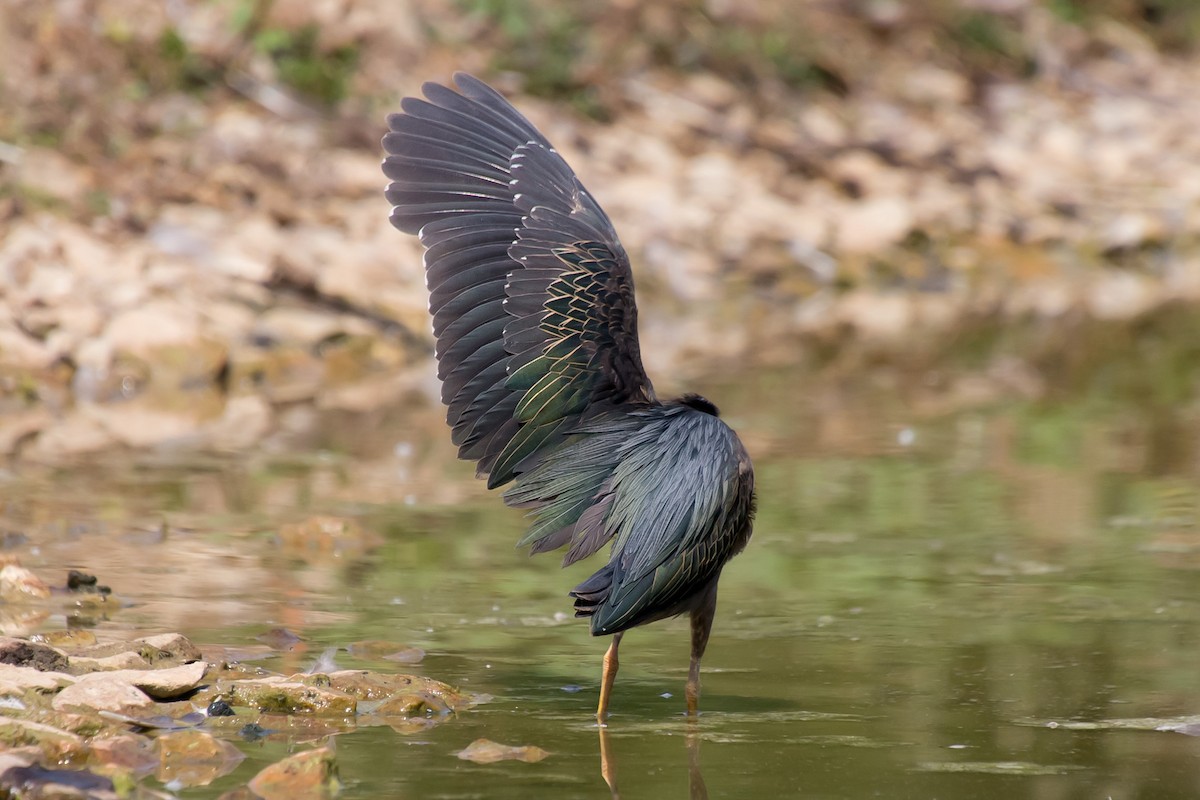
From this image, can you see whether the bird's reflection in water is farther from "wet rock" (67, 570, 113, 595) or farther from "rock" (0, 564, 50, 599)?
"rock" (0, 564, 50, 599)

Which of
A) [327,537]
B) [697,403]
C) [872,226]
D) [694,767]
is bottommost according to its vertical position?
[694,767]

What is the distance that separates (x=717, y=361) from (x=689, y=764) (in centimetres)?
918

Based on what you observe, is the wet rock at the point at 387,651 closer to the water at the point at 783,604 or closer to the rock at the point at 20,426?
the water at the point at 783,604

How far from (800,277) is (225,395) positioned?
769 centimetres

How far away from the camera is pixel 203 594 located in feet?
23.9

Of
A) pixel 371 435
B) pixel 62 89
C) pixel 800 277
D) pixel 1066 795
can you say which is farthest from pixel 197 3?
pixel 1066 795

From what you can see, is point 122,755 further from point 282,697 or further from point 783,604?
point 783,604

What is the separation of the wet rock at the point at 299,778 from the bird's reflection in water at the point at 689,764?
2.56ft

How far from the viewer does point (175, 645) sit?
5.93 meters

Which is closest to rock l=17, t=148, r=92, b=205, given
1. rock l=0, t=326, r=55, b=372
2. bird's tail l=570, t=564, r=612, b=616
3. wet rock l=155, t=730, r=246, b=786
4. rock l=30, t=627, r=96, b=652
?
rock l=0, t=326, r=55, b=372

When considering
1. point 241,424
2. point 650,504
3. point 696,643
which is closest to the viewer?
point 650,504

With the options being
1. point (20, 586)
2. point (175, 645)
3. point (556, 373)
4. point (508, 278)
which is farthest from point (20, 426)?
point (556, 373)

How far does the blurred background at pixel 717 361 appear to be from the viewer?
6.11 m

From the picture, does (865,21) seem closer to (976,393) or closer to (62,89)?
(62,89)
